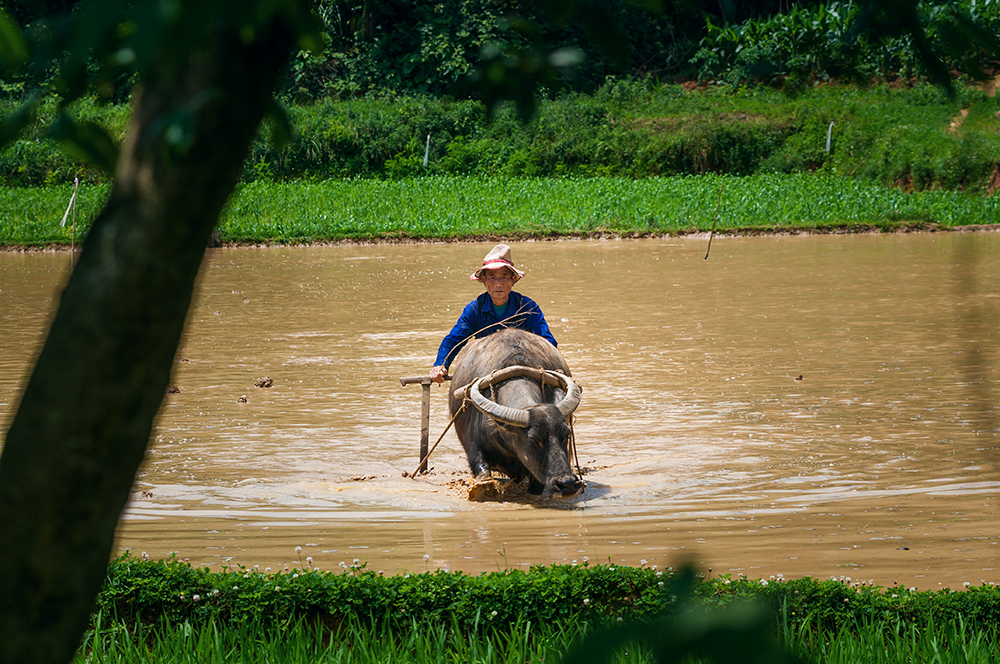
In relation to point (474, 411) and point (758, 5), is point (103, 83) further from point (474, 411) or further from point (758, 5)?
point (758, 5)

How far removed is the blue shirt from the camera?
6.87 meters

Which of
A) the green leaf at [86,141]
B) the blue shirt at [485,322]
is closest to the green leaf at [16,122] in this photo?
the green leaf at [86,141]

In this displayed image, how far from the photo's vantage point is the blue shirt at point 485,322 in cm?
687

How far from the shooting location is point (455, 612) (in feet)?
13.3

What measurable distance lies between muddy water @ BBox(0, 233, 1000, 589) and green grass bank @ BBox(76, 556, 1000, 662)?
0.50 meters

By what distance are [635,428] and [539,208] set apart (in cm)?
1916

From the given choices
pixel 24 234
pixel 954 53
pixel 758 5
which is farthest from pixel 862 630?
pixel 758 5

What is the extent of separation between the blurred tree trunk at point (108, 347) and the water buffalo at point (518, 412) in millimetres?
4369

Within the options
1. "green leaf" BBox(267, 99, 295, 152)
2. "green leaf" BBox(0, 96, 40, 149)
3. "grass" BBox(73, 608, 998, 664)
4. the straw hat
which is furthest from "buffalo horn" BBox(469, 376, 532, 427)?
"green leaf" BBox(0, 96, 40, 149)

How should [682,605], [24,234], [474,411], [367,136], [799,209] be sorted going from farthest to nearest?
[367,136]
[799,209]
[24,234]
[474,411]
[682,605]

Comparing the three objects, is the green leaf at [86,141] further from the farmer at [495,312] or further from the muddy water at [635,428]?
the farmer at [495,312]

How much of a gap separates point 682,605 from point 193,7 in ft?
2.68

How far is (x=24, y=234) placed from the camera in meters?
23.0

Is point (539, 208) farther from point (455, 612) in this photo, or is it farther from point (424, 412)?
point (455, 612)
